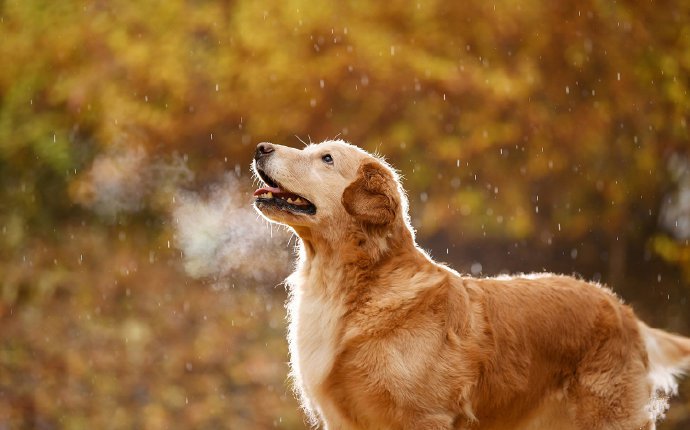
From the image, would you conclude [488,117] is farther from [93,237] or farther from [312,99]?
[93,237]

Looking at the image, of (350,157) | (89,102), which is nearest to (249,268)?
(89,102)

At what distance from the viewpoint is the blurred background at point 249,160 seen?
28.1ft

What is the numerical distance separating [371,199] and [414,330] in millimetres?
587

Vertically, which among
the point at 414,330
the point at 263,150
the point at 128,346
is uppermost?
the point at 263,150

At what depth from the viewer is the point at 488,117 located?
8.88m

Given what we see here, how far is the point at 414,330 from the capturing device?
3.44 m

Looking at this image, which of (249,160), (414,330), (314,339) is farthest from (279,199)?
(249,160)

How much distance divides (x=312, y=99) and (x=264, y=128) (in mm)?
604

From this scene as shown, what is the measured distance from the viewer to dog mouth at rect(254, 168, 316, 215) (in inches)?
142

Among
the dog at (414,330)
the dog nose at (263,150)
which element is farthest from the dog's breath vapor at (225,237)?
the dog nose at (263,150)

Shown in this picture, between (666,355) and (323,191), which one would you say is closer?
(323,191)

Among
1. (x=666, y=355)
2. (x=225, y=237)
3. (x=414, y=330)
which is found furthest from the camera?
(x=225, y=237)

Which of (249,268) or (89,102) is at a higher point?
(89,102)

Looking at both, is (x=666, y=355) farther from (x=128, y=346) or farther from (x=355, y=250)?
(x=128, y=346)
